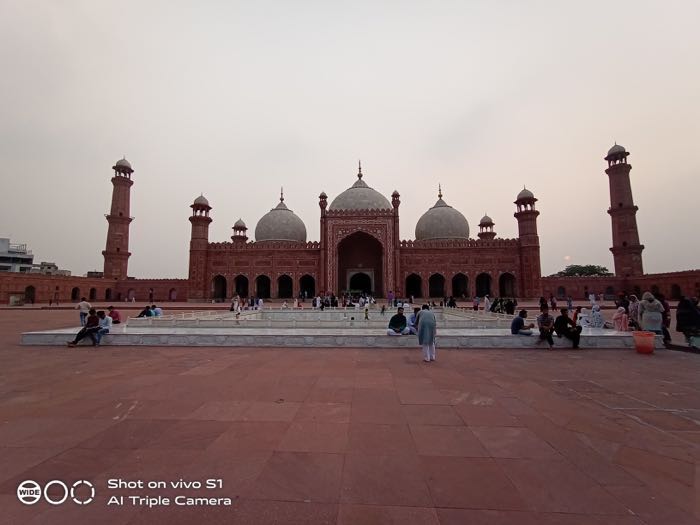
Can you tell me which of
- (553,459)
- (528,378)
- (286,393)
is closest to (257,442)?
(286,393)

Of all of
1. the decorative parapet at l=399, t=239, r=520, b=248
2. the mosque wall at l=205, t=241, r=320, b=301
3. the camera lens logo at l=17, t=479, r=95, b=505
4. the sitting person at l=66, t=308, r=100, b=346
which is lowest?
the camera lens logo at l=17, t=479, r=95, b=505

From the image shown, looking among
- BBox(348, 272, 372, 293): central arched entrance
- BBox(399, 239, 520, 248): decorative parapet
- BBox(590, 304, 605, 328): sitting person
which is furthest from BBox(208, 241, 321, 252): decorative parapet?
BBox(590, 304, 605, 328): sitting person

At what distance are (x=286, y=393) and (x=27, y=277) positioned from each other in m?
31.9

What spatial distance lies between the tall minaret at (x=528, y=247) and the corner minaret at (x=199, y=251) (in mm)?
25144

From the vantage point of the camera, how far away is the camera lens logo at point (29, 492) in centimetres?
179

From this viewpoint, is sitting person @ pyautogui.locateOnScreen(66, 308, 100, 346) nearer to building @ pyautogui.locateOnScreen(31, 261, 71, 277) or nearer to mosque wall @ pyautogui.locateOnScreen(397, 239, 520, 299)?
mosque wall @ pyautogui.locateOnScreen(397, 239, 520, 299)

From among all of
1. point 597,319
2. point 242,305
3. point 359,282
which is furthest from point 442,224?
point 597,319

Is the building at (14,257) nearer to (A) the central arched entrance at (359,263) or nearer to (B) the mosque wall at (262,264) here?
(B) the mosque wall at (262,264)

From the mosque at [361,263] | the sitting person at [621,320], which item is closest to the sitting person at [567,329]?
the sitting person at [621,320]

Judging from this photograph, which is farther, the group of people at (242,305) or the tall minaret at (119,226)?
the tall minaret at (119,226)

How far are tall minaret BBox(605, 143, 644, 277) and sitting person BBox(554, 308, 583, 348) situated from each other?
28.4 m

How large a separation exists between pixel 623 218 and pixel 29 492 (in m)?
37.2

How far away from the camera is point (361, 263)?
30.3m

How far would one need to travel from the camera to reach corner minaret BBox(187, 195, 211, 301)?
28750mm
